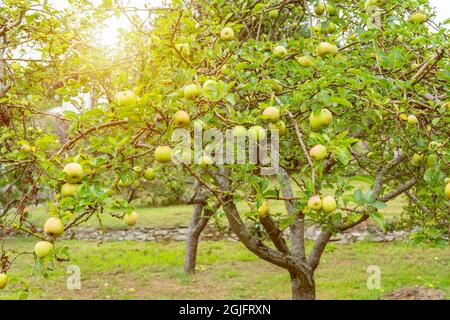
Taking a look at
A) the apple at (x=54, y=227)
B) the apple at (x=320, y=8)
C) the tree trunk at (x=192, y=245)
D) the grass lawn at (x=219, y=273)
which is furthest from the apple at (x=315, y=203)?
the tree trunk at (x=192, y=245)

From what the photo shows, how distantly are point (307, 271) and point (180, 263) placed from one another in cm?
520

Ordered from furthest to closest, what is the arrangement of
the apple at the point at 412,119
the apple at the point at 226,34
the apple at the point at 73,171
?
the apple at the point at 226,34, the apple at the point at 412,119, the apple at the point at 73,171

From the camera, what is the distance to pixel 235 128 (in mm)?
2186

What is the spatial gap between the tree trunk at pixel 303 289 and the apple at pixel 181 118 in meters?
3.41

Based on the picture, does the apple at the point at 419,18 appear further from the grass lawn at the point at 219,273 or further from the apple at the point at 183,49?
the grass lawn at the point at 219,273

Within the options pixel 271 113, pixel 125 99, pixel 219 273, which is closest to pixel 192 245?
pixel 219 273

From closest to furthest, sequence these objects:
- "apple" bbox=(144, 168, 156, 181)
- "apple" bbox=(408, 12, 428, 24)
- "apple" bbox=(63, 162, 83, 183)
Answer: "apple" bbox=(63, 162, 83, 183) < "apple" bbox=(144, 168, 156, 181) < "apple" bbox=(408, 12, 428, 24)

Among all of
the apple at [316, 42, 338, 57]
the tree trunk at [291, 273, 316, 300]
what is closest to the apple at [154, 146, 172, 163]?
the apple at [316, 42, 338, 57]

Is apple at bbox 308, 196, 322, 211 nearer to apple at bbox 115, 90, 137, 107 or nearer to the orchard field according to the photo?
the orchard field

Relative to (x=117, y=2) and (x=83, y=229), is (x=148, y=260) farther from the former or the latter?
(x=117, y=2)

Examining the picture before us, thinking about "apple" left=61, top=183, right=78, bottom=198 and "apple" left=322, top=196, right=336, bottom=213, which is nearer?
"apple" left=322, top=196, right=336, bottom=213

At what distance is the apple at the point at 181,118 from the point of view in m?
1.95

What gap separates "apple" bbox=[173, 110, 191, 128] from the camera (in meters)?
1.95

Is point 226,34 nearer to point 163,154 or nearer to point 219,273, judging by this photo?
point 163,154
